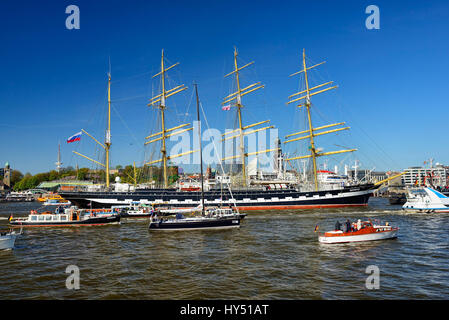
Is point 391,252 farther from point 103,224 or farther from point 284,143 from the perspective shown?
point 284,143

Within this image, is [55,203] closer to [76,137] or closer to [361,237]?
[76,137]

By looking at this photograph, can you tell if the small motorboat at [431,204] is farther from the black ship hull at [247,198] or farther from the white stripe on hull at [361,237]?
the white stripe on hull at [361,237]

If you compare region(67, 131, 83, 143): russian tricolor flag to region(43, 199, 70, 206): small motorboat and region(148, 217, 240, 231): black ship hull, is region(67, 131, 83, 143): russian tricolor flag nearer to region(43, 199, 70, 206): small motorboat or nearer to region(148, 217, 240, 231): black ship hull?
region(43, 199, 70, 206): small motorboat

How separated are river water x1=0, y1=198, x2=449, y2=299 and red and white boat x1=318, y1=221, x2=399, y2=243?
26.8 inches

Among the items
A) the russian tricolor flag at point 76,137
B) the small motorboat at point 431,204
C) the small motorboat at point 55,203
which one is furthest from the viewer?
the small motorboat at point 55,203

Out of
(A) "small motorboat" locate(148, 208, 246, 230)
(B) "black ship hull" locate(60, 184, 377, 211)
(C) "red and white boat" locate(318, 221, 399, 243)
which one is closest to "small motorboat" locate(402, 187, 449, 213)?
(B) "black ship hull" locate(60, 184, 377, 211)

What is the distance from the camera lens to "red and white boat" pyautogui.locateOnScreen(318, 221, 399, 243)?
921 inches

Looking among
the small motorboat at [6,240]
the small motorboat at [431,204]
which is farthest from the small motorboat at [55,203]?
the small motorboat at [431,204]

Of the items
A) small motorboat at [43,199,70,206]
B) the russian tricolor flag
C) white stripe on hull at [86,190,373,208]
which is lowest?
small motorboat at [43,199,70,206]

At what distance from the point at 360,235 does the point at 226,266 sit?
1261cm

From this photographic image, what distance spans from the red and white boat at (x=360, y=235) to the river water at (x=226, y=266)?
2.23 ft

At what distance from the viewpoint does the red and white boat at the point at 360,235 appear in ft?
76.7
